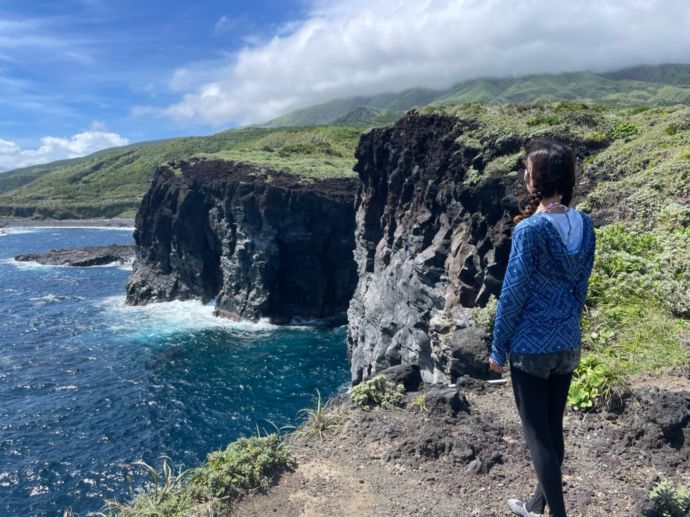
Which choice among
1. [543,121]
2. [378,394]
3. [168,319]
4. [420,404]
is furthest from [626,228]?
[168,319]

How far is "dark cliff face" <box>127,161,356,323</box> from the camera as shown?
6175 centimetres

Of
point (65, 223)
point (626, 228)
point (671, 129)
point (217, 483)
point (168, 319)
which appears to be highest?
point (65, 223)

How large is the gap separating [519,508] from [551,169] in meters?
4.41

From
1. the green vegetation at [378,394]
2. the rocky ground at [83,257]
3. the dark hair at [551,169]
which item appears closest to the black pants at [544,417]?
the dark hair at [551,169]

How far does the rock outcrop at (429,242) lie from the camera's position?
2339cm

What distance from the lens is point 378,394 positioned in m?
10.8

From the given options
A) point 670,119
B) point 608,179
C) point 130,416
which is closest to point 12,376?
point 130,416

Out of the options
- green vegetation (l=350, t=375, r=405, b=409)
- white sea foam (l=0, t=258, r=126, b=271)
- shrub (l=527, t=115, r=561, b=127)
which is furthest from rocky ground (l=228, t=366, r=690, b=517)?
white sea foam (l=0, t=258, r=126, b=271)

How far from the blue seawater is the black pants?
1668cm

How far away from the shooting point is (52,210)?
18688 centimetres

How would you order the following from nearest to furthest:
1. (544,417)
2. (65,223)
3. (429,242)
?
(544,417)
(429,242)
(65,223)

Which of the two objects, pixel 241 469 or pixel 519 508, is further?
pixel 241 469

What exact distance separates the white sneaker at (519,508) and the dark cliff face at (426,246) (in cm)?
648

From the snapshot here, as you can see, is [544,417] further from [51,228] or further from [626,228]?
[51,228]
